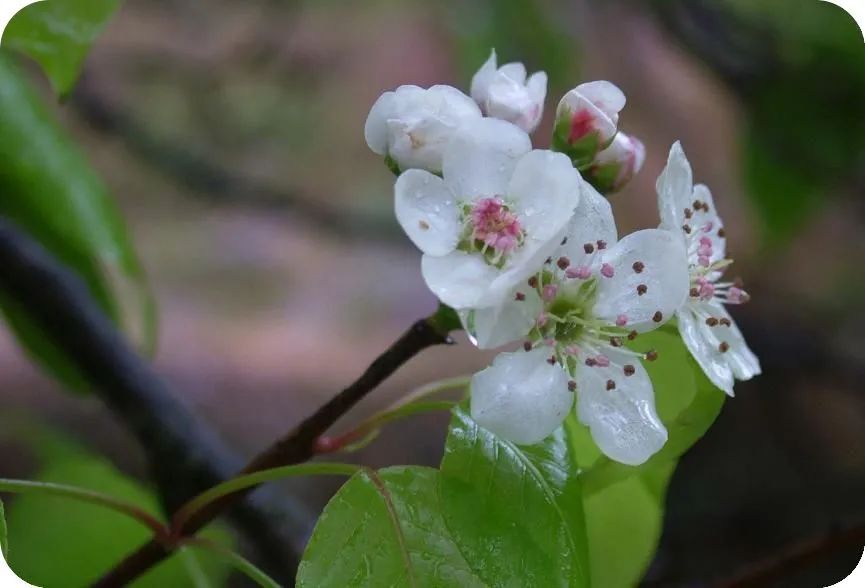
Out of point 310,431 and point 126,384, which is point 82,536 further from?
point 310,431

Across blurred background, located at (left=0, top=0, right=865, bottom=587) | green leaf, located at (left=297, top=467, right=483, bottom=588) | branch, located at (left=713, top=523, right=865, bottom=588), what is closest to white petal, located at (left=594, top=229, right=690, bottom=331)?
green leaf, located at (left=297, top=467, right=483, bottom=588)

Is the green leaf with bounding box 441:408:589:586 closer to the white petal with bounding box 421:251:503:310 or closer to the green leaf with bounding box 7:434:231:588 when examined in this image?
the white petal with bounding box 421:251:503:310

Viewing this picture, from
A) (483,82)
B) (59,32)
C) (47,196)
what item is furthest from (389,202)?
(483,82)

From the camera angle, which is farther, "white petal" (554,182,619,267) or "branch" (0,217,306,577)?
"branch" (0,217,306,577)

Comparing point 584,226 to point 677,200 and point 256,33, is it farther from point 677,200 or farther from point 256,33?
point 256,33

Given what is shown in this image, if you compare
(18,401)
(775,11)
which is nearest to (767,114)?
(775,11)
